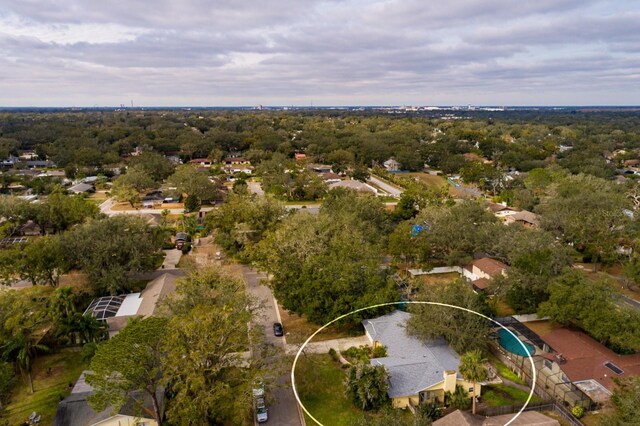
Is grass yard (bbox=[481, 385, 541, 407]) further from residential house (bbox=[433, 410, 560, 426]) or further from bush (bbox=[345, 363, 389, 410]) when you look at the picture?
bush (bbox=[345, 363, 389, 410])

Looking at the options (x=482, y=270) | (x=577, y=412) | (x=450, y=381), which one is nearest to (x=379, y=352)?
(x=450, y=381)

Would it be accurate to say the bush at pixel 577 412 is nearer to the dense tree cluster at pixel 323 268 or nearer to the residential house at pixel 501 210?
the dense tree cluster at pixel 323 268

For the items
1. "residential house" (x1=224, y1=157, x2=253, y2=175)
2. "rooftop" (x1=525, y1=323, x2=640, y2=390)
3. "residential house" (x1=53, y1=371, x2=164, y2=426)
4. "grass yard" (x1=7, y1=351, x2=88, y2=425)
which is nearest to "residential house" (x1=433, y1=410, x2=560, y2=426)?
"rooftop" (x1=525, y1=323, x2=640, y2=390)

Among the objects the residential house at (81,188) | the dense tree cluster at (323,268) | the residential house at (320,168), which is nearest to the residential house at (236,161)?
the residential house at (320,168)

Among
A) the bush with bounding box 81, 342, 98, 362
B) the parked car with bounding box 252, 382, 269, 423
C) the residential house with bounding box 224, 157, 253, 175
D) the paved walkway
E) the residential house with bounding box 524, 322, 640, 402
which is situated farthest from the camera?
the residential house with bounding box 224, 157, 253, 175

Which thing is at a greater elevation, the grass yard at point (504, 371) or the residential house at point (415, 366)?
the residential house at point (415, 366)

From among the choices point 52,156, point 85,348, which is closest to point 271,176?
point 85,348
